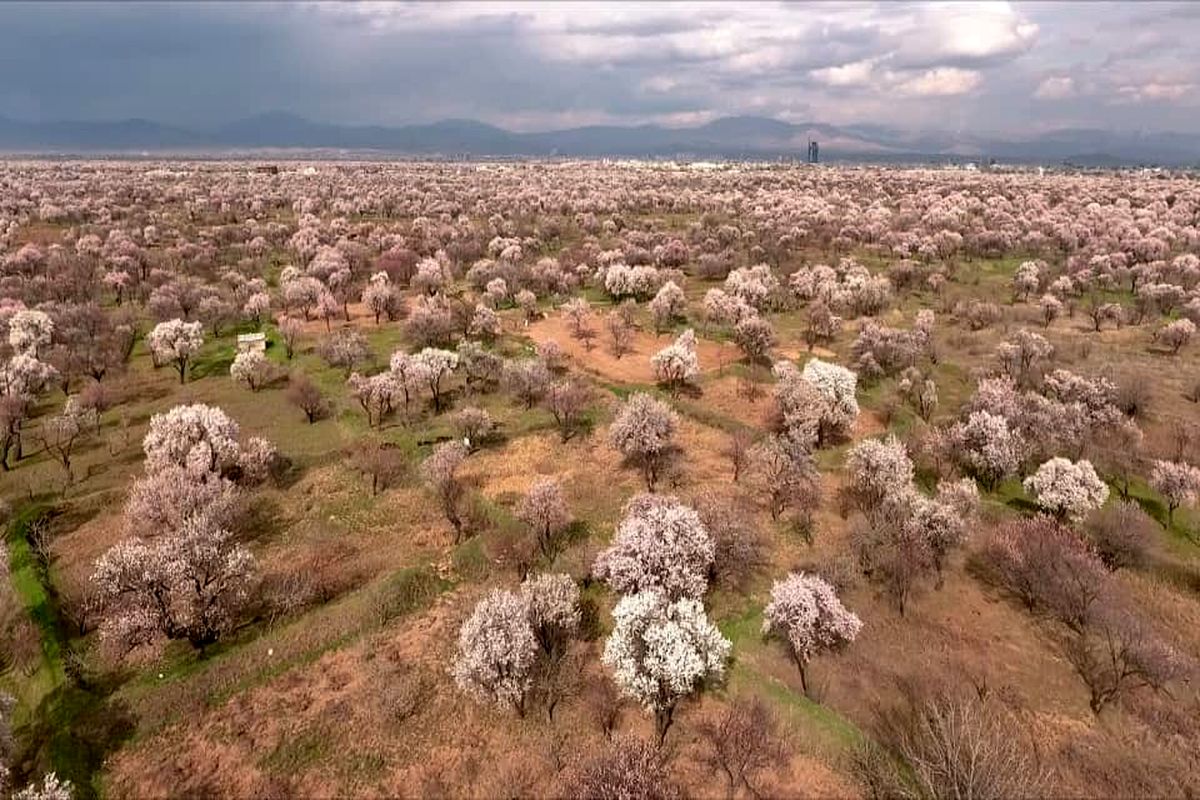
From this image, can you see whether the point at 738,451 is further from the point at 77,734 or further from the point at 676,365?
the point at 77,734

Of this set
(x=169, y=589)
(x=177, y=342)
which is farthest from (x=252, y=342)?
(x=169, y=589)

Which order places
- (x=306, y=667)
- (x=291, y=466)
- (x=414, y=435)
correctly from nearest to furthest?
1. (x=306, y=667)
2. (x=291, y=466)
3. (x=414, y=435)

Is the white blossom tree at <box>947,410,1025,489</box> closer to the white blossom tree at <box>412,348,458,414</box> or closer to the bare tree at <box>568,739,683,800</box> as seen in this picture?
the bare tree at <box>568,739,683,800</box>

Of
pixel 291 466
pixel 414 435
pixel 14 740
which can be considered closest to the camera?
pixel 14 740

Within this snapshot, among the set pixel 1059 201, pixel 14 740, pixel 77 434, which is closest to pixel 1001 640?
pixel 14 740

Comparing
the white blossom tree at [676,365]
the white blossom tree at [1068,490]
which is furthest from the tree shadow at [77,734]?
the white blossom tree at [1068,490]

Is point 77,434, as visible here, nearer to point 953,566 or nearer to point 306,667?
point 306,667
